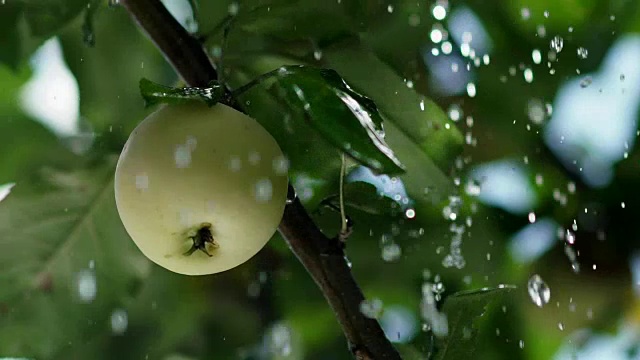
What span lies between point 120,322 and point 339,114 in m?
0.46

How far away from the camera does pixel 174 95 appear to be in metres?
0.34

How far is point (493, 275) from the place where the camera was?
2.70 ft

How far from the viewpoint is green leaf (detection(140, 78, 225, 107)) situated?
0.34 metres

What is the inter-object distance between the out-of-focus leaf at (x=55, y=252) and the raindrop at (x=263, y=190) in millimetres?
246

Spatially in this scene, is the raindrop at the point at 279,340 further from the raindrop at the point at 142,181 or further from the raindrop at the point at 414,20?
the raindrop at the point at 142,181

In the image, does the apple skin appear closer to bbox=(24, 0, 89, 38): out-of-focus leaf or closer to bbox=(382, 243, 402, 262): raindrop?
bbox=(24, 0, 89, 38): out-of-focus leaf

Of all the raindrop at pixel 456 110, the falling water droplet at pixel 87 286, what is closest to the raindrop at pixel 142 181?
the falling water droplet at pixel 87 286

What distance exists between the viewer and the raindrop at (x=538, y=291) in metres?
0.87

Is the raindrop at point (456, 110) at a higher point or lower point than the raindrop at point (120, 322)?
lower

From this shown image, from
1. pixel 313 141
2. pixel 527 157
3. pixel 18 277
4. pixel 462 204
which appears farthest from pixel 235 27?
pixel 527 157

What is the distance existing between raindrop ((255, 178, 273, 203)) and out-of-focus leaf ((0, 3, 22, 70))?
38 centimetres

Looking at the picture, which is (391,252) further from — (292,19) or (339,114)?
(339,114)

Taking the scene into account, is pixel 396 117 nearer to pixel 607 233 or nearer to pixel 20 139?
pixel 20 139

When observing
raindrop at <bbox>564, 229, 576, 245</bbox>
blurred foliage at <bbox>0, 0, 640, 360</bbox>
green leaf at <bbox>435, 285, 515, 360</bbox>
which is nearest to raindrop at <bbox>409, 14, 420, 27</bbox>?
blurred foliage at <bbox>0, 0, 640, 360</bbox>
